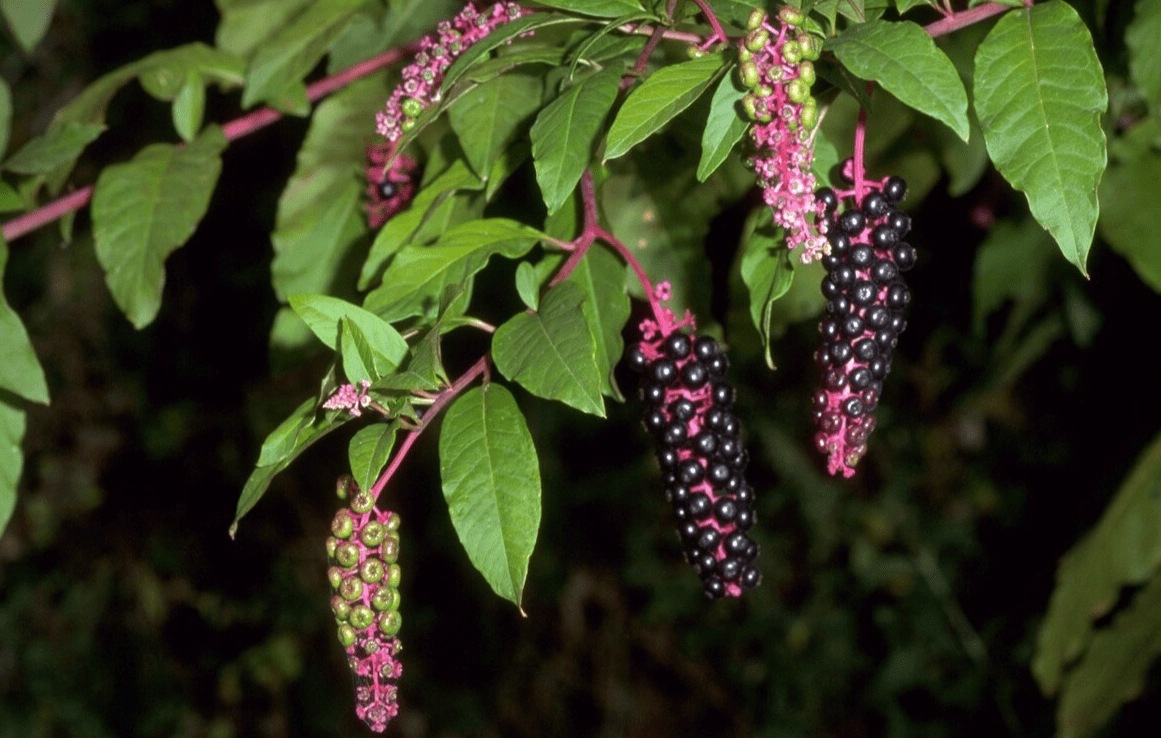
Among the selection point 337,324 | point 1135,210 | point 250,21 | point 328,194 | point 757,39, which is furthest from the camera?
point 250,21

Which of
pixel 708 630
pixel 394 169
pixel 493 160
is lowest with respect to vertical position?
pixel 708 630

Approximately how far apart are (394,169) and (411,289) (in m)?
0.42

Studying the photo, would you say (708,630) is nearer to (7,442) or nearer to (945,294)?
(945,294)

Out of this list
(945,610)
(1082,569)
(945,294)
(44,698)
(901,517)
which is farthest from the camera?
(44,698)

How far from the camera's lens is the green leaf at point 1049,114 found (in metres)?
1.05

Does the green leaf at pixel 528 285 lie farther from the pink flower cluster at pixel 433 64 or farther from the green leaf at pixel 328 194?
the green leaf at pixel 328 194

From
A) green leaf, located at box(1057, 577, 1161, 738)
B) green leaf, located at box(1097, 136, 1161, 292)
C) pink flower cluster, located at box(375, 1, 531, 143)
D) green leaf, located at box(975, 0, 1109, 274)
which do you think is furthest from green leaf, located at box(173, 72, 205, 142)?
green leaf, located at box(1057, 577, 1161, 738)

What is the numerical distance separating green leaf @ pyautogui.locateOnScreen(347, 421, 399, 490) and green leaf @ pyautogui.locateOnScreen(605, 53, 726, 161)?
1.09 feet

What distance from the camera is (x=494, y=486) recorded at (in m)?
1.13

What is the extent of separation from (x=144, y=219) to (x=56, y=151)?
17cm

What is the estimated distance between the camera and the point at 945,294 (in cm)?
337

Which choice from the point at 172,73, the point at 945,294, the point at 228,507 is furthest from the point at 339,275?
the point at 228,507

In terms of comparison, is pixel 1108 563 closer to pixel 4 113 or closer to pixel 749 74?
pixel 749 74

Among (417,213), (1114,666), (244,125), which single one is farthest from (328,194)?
(1114,666)
